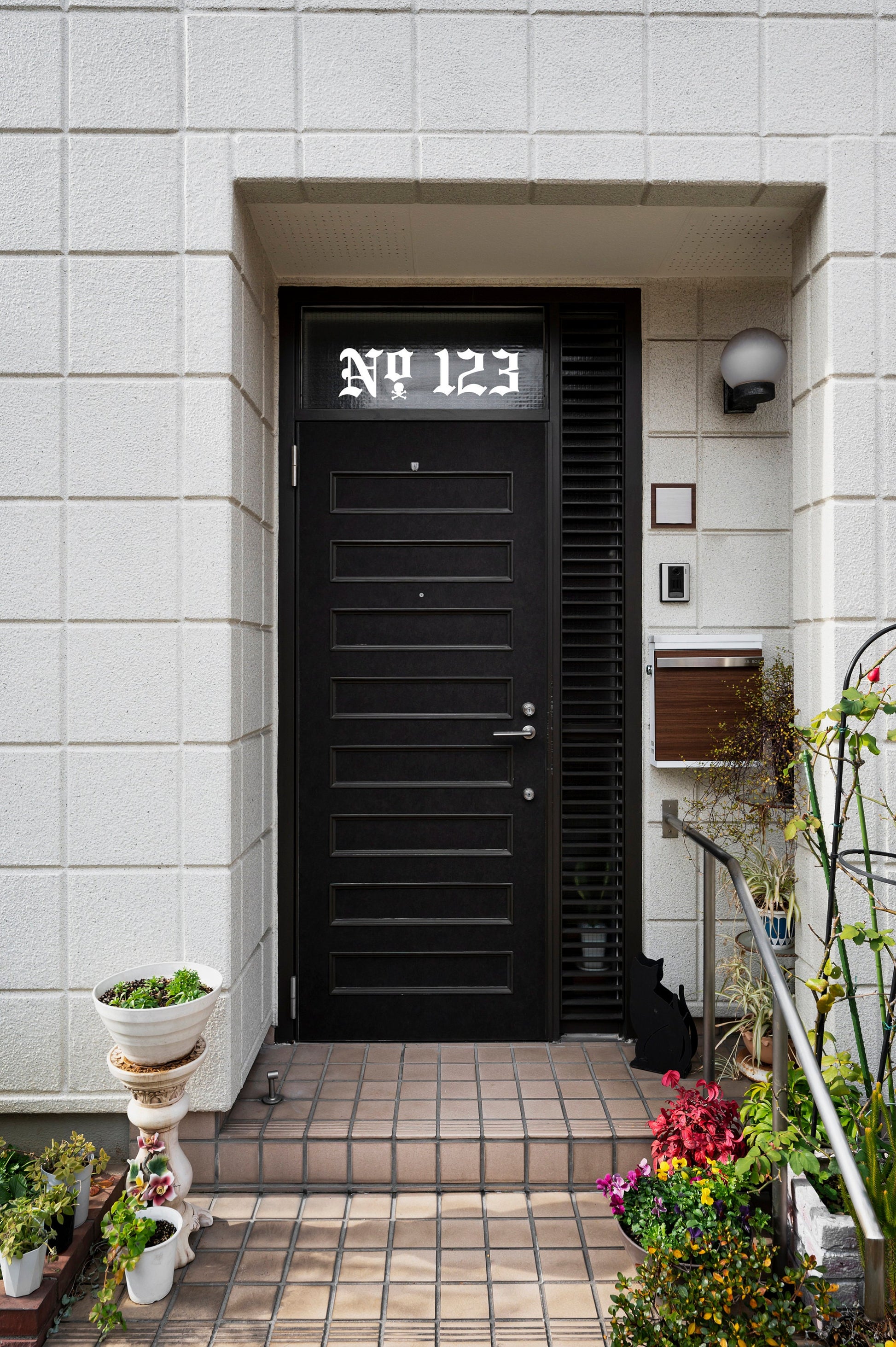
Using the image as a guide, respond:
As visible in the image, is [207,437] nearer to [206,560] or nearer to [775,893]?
[206,560]

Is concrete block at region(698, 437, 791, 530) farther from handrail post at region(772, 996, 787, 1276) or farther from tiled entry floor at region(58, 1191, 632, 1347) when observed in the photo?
tiled entry floor at region(58, 1191, 632, 1347)

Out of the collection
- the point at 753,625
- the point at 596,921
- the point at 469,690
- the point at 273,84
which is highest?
the point at 273,84

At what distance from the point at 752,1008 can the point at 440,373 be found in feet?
7.66

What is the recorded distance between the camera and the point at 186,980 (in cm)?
212

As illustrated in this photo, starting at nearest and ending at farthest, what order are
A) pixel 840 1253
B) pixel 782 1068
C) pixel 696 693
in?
pixel 840 1253 < pixel 782 1068 < pixel 696 693

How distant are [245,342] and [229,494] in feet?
1.69

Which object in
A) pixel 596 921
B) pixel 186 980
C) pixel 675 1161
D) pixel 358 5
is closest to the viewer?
pixel 675 1161

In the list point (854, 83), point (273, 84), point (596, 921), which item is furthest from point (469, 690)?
point (854, 83)

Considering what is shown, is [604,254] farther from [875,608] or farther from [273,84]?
[875,608]

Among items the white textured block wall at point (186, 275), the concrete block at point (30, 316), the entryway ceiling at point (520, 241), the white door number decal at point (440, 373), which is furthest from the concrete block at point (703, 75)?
the concrete block at point (30, 316)

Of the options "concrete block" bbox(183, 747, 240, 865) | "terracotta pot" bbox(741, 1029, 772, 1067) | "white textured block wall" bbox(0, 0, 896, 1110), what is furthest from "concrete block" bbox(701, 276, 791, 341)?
"terracotta pot" bbox(741, 1029, 772, 1067)

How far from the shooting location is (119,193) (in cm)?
231

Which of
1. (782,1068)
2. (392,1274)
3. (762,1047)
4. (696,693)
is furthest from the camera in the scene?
(696,693)

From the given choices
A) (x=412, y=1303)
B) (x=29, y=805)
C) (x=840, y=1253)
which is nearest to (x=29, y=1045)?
(x=29, y=805)
